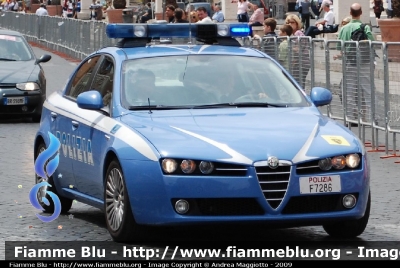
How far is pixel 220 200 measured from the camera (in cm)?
802

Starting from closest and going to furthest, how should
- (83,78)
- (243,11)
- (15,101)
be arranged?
(83,78) → (15,101) → (243,11)

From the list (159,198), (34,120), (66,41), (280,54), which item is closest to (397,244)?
(159,198)

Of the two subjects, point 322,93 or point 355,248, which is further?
point 322,93

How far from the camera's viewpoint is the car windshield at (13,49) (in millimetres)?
21203

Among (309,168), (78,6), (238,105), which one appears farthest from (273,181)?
(78,6)

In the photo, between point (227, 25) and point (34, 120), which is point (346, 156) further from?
point (34, 120)

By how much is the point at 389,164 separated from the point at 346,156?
6.06m

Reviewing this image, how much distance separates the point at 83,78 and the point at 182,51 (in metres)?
1.00

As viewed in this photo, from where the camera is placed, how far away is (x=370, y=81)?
15.8 meters

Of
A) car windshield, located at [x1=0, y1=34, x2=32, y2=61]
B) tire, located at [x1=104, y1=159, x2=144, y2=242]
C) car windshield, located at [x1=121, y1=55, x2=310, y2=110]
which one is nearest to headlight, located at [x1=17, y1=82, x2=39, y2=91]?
car windshield, located at [x1=0, y1=34, x2=32, y2=61]

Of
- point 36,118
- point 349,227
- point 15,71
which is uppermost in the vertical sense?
point 15,71

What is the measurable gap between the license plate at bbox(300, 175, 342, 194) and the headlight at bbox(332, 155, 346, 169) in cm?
7

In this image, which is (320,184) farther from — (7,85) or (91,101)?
(7,85)

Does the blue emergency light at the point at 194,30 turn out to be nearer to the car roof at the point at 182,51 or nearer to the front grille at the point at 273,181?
the car roof at the point at 182,51
